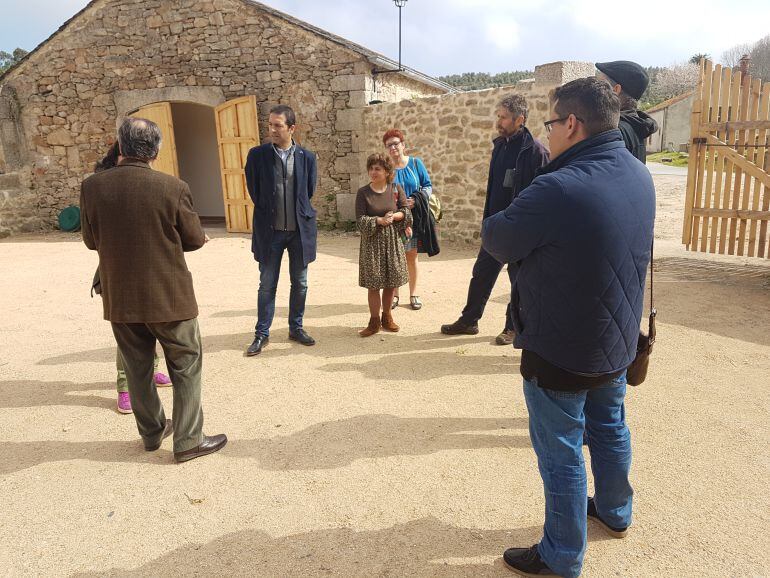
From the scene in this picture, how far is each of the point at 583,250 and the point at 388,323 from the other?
3246 mm

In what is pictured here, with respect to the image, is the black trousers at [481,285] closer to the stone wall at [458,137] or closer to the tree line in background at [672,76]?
the stone wall at [458,137]

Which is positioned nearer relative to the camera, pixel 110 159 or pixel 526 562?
pixel 526 562

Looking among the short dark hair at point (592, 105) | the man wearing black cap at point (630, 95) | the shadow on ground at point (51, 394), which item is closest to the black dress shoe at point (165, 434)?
the shadow on ground at point (51, 394)

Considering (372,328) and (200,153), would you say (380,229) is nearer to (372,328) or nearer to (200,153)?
(372,328)

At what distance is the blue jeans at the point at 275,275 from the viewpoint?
4336 mm

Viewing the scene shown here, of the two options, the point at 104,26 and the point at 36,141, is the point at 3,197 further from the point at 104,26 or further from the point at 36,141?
the point at 104,26

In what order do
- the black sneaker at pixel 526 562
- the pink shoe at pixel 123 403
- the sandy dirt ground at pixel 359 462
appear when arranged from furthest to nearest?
the pink shoe at pixel 123 403, the sandy dirt ground at pixel 359 462, the black sneaker at pixel 526 562

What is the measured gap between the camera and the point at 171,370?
2.77 meters

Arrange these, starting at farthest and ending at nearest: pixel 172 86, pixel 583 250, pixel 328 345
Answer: pixel 172 86 → pixel 328 345 → pixel 583 250

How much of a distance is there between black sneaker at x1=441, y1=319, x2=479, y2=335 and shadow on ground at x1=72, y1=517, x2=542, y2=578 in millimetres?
2459

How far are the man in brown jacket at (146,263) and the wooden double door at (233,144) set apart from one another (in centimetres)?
825

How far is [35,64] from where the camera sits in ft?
37.2

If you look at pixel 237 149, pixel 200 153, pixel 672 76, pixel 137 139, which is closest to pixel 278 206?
pixel 137 139

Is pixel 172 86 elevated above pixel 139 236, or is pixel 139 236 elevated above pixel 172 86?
pixel 172 86
